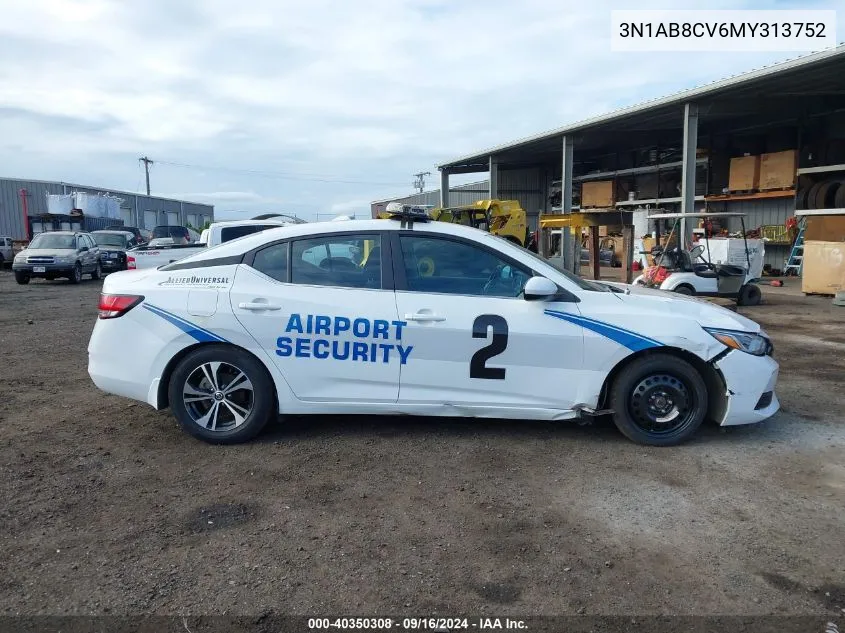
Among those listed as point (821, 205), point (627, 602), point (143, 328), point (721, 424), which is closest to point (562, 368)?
point (721, 424)

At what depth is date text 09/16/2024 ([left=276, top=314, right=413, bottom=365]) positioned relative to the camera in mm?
4566

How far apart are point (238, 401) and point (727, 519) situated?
10.6 ft

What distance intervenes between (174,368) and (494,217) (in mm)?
17592

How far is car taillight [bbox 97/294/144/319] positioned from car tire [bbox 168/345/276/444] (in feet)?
1.77

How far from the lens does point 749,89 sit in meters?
16.1

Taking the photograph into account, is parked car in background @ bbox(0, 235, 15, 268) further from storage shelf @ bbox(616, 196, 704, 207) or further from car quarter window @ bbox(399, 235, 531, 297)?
car quarter window @ bbox(399, 235, 531, 297)

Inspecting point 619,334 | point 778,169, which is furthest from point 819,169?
point 619,334

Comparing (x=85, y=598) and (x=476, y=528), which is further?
(x=476, y=528)

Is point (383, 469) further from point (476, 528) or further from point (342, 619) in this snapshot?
point (342, 619)

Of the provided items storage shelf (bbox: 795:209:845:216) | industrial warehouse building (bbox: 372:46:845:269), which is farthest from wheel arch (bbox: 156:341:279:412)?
storage shelf (bbox: 795:209:845:216)

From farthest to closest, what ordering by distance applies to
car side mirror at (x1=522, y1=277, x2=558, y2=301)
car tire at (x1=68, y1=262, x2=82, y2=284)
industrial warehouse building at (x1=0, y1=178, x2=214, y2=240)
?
industrial warehouse building at (x1=0, y1=178, x2=214, y2=240) → car tire at (x1=68, y1=262, x2=82, y2=284) → car side mirror at (x1=522, y1=277, x2=558, y2=301)

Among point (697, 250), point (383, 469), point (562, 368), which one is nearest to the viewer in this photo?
point (383, 469)

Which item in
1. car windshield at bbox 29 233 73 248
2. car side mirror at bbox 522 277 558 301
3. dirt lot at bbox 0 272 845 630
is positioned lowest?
dirt lot at bbox 0 272 845 630

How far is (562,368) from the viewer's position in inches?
179
